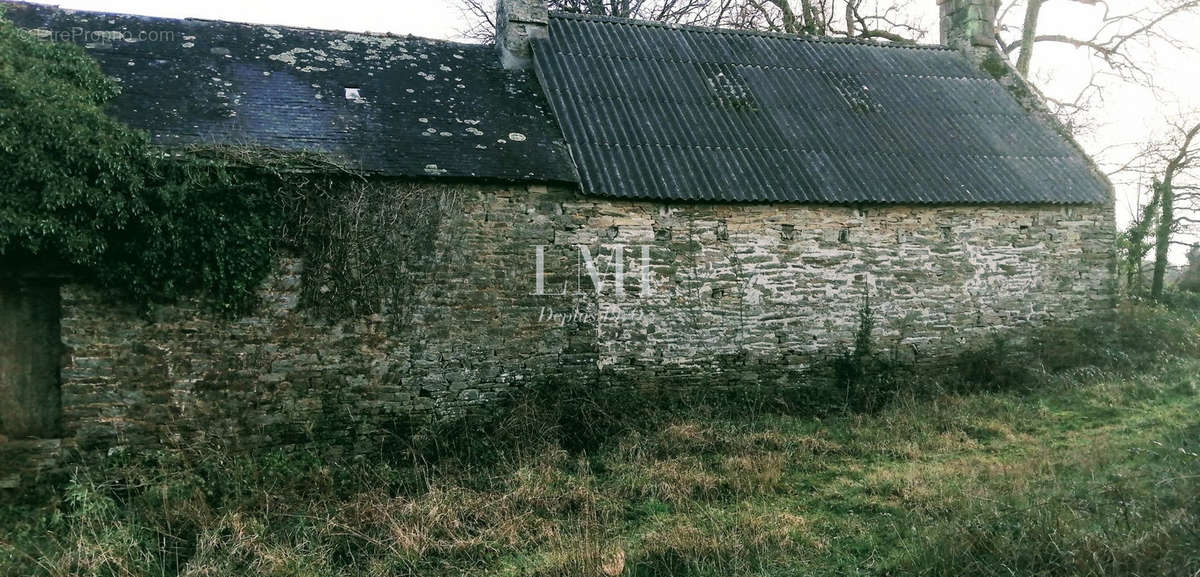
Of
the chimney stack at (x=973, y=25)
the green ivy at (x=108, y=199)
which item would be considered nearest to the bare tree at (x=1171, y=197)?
the chimney stack at (x=973, y=25)

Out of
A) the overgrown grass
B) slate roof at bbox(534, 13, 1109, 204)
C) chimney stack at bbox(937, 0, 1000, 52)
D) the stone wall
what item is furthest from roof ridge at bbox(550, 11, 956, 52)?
the overgrown grass

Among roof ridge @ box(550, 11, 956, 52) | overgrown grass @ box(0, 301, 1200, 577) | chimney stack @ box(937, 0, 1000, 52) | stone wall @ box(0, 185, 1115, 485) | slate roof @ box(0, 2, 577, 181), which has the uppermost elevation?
chimney stack @ box(937, 0, 1000, 52)

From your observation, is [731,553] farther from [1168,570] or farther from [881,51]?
[881,51]

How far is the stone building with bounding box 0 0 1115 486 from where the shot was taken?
23.6 ft

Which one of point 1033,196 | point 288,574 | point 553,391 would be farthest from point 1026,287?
point 288,574

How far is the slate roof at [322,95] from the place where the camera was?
789cm

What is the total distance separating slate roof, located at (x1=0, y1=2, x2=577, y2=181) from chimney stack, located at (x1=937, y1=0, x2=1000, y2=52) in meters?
8.32

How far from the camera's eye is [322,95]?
882cm

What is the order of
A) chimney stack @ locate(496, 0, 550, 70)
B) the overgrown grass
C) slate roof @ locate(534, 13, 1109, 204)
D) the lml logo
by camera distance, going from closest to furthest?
the overgrown grass, the lml logo, slate roof @ locate(534, 13, 1109, 204), chimney stack @ locate(496, 0, 550, 70)

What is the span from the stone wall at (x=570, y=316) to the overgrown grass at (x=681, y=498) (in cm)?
45

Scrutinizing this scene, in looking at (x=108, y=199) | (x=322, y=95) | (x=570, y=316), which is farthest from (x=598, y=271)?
(x=108, y=199)

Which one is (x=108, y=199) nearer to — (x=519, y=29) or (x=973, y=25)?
(x=519, y=29)

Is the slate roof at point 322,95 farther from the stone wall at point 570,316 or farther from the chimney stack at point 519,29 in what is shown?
the stone wall at point 570,316

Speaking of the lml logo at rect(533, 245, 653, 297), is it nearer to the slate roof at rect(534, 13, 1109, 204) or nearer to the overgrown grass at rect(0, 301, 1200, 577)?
the slate roof at rect(534, 13, 1109, 204)
